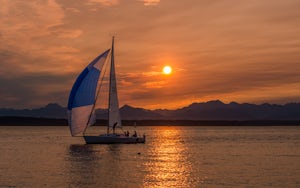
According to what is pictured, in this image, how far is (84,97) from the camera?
75188 millimetres

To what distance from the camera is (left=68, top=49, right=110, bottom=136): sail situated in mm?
74750

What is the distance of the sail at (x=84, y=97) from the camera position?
74.8 metres

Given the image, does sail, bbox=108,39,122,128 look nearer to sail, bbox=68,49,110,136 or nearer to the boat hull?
the boat hull

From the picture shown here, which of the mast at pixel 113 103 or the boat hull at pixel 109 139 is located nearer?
the boat hull at pixel 109 139

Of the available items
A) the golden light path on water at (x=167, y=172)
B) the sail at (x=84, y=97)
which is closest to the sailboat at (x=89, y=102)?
the sail at (x=84, y=97)

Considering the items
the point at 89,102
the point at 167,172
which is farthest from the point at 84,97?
the point at 167,172

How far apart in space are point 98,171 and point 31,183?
9500 millimetres

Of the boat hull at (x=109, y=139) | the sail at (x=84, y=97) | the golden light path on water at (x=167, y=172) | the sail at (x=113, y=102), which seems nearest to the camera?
the golden light path on water at (x=167, y=172)

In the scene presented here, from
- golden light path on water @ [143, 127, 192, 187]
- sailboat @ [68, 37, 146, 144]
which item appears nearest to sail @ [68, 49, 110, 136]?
sailboat @ [68, 37, 146, 144]

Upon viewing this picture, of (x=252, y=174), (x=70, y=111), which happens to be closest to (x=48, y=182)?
(x=252, y=174)

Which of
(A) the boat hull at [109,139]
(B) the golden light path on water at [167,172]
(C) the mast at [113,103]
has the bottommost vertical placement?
(B) the golden light path on water at [167,172]

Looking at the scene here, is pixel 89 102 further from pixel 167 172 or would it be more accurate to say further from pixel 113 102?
pixel 167 172

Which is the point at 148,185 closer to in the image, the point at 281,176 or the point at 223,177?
the point at 223,177

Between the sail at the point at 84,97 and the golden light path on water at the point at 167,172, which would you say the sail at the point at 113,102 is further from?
the golden light path on water at the point at 167,172
